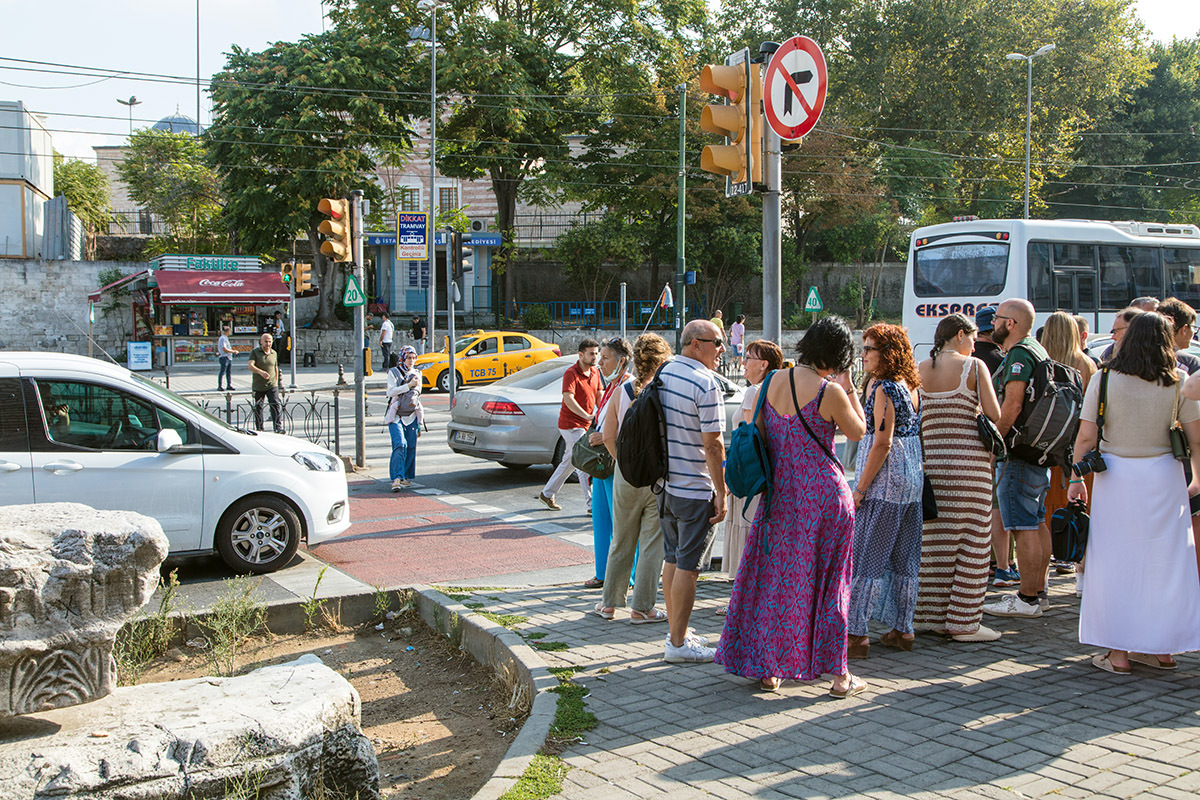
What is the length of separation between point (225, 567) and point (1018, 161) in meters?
40.8

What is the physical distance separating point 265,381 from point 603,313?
24.8 metres

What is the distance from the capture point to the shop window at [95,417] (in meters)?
7.03

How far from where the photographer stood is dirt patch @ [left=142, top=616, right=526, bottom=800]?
14.5ft

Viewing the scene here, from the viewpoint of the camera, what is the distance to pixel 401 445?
38.9 feet

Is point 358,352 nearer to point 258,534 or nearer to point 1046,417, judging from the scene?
point 258,534

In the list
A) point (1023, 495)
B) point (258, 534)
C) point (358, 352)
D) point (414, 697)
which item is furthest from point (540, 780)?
point (358, 352)

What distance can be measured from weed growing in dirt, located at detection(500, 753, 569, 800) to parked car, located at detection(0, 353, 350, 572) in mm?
4385

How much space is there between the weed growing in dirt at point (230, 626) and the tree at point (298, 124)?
2866 cm

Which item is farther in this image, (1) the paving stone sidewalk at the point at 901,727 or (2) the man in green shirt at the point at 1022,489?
(2) the man in green shirt at the point at 1022,489

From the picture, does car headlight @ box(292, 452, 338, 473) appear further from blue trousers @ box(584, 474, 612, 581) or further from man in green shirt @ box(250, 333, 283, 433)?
man in green shirt @ box(250, 333, 283, 433)

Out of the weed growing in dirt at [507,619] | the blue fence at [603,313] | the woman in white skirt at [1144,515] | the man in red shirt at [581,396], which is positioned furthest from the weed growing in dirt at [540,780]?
the blue fence at [603,313]

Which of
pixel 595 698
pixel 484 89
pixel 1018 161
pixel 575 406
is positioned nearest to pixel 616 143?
pixel 484 89

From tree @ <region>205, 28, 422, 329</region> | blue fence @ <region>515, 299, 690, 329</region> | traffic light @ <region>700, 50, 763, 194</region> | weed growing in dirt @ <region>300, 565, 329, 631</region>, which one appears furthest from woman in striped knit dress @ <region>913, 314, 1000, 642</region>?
blue fence @ <region>515, 299, 690, 329</region>

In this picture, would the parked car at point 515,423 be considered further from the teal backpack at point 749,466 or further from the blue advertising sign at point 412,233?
the blue advertising sign at point 412,233
